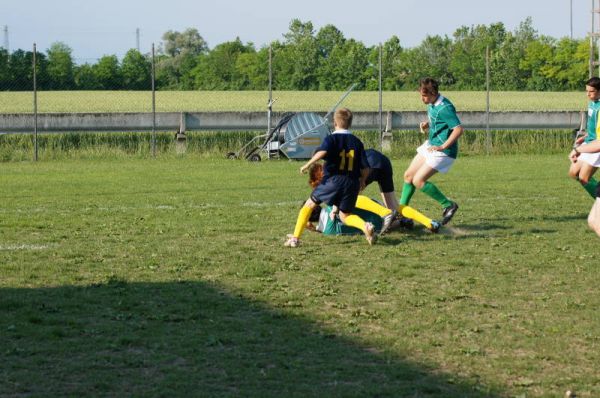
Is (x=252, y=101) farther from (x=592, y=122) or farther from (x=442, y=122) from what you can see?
(x=592, y=122)

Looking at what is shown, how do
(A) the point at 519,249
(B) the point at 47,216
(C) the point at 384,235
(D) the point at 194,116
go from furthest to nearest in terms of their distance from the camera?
(D) the point at 194,116 → (B) the point at 47,216 → (C) the point at 384,235 → (A) the point at 519,249

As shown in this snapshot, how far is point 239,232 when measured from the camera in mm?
11828

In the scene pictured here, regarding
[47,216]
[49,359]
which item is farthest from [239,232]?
[49,359]

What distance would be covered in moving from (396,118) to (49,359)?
23.6 metres

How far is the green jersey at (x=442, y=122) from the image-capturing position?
11.9m

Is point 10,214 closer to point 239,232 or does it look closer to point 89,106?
point 239,232

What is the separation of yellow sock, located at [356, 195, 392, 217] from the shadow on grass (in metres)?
3.64

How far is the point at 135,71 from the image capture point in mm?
41469

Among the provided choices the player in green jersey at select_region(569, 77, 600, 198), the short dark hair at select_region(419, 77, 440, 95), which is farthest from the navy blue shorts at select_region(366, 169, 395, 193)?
the player in green jersey at select_region(569, 77, 600, 198)

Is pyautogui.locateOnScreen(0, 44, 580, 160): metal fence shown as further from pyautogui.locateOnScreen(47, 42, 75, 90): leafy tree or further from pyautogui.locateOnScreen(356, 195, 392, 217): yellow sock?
pyautogui.locateOnScreen(356, 195, 392, 217): yellow sock

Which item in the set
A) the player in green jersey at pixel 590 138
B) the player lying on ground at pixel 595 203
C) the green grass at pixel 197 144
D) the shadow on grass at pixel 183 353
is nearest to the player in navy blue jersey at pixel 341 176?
the player lying on ground at pixel 595 203

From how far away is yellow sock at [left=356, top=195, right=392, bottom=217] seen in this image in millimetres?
11341

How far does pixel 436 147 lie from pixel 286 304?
4607mm

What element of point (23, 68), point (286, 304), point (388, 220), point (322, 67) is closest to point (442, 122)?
point (388, 220)
